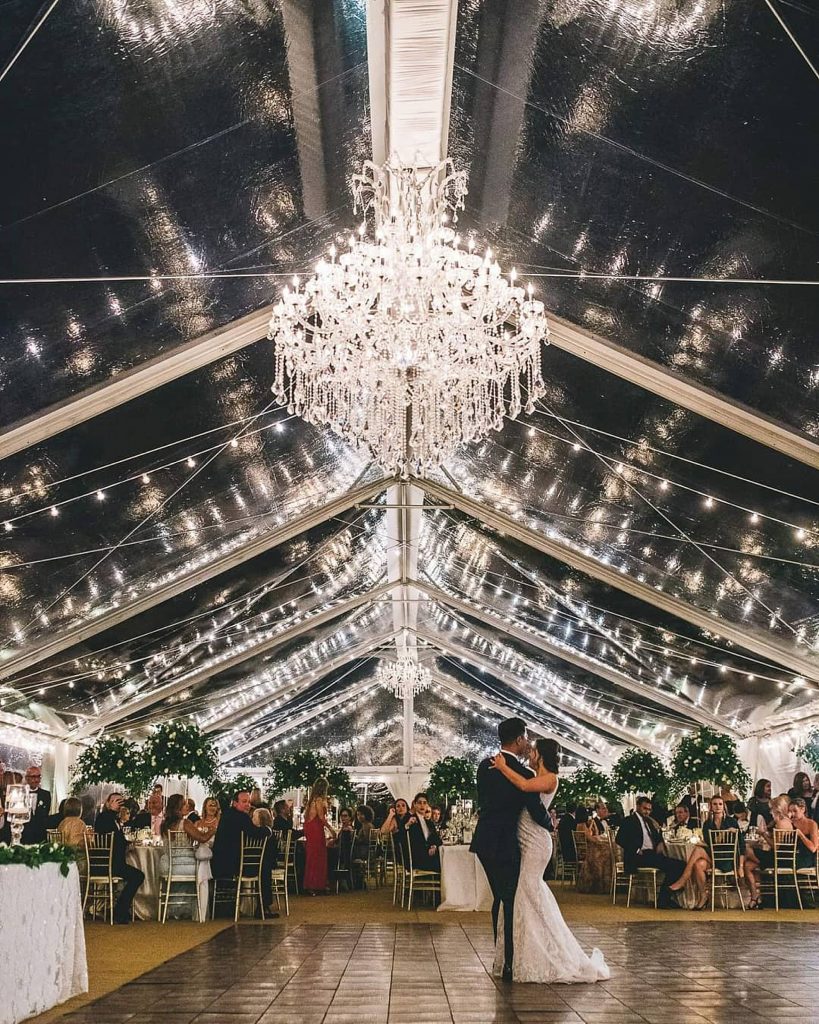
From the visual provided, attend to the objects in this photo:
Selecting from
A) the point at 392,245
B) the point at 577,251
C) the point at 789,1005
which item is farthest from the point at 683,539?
the point at 789,1005

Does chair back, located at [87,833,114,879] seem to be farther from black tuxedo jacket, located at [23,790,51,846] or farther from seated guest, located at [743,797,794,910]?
seated guest, located at [743,797,794,910]

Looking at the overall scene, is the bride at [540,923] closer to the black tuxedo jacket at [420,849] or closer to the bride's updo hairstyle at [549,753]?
the bride's updo hairstyle at [549,753]

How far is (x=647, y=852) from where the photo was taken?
39.4 ft

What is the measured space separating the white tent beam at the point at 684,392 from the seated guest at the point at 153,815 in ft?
24.0

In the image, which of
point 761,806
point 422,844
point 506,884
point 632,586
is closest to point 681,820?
point 761,806

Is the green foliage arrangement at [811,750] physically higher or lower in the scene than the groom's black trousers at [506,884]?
higher

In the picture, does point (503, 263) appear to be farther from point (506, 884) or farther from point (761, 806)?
point (761, 806)

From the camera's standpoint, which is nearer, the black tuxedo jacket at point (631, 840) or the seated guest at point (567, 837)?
the black tuxedo jacket at point (631, 840)

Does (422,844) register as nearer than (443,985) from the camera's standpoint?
No

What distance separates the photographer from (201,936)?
28.9ft

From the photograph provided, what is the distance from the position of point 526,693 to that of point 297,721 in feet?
22.7

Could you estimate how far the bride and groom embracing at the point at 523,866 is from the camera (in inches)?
232

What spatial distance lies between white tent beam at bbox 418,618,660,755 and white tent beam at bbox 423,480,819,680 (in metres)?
9.00

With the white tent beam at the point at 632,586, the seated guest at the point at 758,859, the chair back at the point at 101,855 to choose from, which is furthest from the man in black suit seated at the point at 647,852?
the chair back at the point at 101,855
